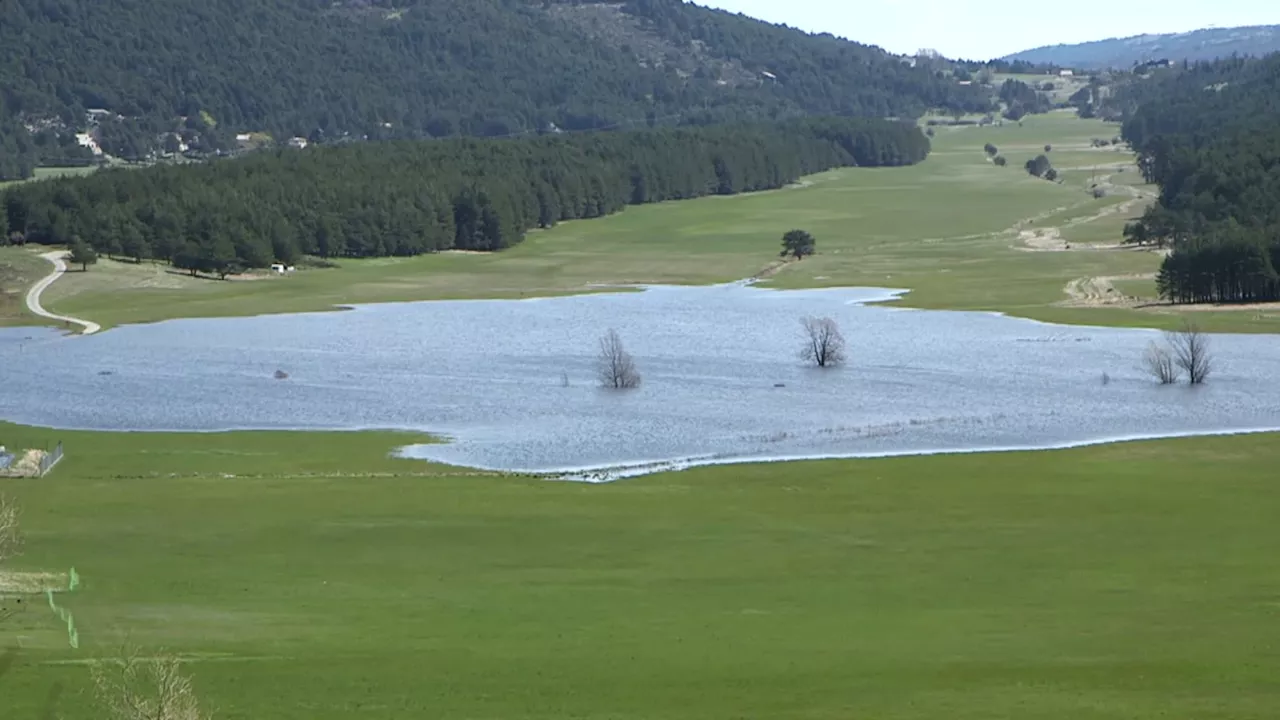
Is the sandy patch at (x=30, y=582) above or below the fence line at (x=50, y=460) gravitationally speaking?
above

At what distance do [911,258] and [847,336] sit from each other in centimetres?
4320

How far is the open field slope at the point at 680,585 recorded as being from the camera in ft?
102

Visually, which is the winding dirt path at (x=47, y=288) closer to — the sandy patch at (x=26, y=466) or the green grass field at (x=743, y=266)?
the green grass field at (x=743, y=266)

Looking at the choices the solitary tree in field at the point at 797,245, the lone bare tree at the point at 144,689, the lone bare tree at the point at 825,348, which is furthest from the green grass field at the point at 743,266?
the lone bare tree at the point at 144,689

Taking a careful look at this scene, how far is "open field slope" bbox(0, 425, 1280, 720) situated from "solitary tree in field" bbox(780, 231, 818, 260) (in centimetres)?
7702

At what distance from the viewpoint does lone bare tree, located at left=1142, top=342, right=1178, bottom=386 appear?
73.1 m

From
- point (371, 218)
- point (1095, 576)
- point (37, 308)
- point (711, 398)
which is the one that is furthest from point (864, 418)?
point (371, 218)

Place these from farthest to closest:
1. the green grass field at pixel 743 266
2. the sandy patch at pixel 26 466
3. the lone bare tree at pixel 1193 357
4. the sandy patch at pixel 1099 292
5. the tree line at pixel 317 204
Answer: the tree line at pixel 317 204 < the green grass field at pixel 743 266 < the sandy patch at pixel 1099 292 < the lone bare tree at pixel 1193 357 < the sandy patch at pixel 26 466

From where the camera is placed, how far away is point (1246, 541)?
142 ft

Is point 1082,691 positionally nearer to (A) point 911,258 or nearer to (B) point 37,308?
(B) point 37,308

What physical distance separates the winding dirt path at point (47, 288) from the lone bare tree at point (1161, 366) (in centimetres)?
4857

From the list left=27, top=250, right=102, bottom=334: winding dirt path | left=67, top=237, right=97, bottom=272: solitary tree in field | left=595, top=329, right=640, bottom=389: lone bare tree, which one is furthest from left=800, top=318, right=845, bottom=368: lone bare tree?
left=67, top=237, right=97, bottom=272: solitary tree in field

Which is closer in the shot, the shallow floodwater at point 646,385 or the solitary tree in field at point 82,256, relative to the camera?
the shallow floodwater at point 646,385

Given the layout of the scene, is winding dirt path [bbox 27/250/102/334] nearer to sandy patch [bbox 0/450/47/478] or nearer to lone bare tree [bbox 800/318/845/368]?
lone bare tree [bbox 800/318/845/368]
